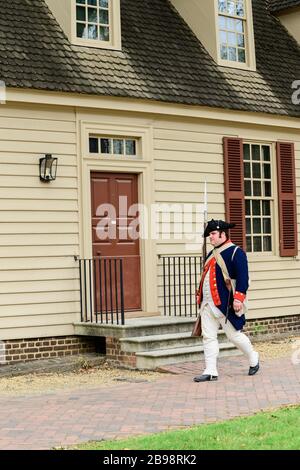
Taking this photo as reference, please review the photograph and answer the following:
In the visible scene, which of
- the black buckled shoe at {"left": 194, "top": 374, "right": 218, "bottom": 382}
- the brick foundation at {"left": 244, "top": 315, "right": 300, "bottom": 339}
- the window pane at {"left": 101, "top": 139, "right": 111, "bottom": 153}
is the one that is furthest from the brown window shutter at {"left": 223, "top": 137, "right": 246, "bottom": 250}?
the black buckled shoe at {"left": 194, "top": 374, "right": 218, "bottom": 382}

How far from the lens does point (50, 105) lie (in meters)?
11.7

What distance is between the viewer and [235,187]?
13969mm

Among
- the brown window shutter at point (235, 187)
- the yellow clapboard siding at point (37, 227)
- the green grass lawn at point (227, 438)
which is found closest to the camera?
the green grass lawn at point (227, 438)

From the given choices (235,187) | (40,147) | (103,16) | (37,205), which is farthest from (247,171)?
(37,205)

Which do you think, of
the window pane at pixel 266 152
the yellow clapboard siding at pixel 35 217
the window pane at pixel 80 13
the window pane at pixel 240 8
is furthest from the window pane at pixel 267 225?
the window pane at pixel 80 13

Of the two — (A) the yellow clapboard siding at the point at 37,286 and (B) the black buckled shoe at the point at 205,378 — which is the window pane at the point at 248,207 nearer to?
(A) the yellow clapboard siding at the point at 37,286

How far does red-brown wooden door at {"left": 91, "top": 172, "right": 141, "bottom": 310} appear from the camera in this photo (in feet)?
40.2

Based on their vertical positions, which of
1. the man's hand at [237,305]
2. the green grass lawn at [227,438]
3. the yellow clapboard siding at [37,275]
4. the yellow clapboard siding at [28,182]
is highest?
the yellow clapboard siding at [28,182]

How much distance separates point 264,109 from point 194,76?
1429 millimetres

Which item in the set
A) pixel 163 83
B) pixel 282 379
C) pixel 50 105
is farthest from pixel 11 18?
pixel 282 379

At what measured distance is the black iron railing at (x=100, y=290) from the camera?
1180cm

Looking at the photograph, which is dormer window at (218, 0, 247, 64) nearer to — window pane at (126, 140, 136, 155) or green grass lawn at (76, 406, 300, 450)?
window pane at (126, 140, 136, 155)

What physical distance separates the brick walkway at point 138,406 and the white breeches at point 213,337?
0.24 m

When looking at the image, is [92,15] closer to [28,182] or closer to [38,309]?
[28,182]
